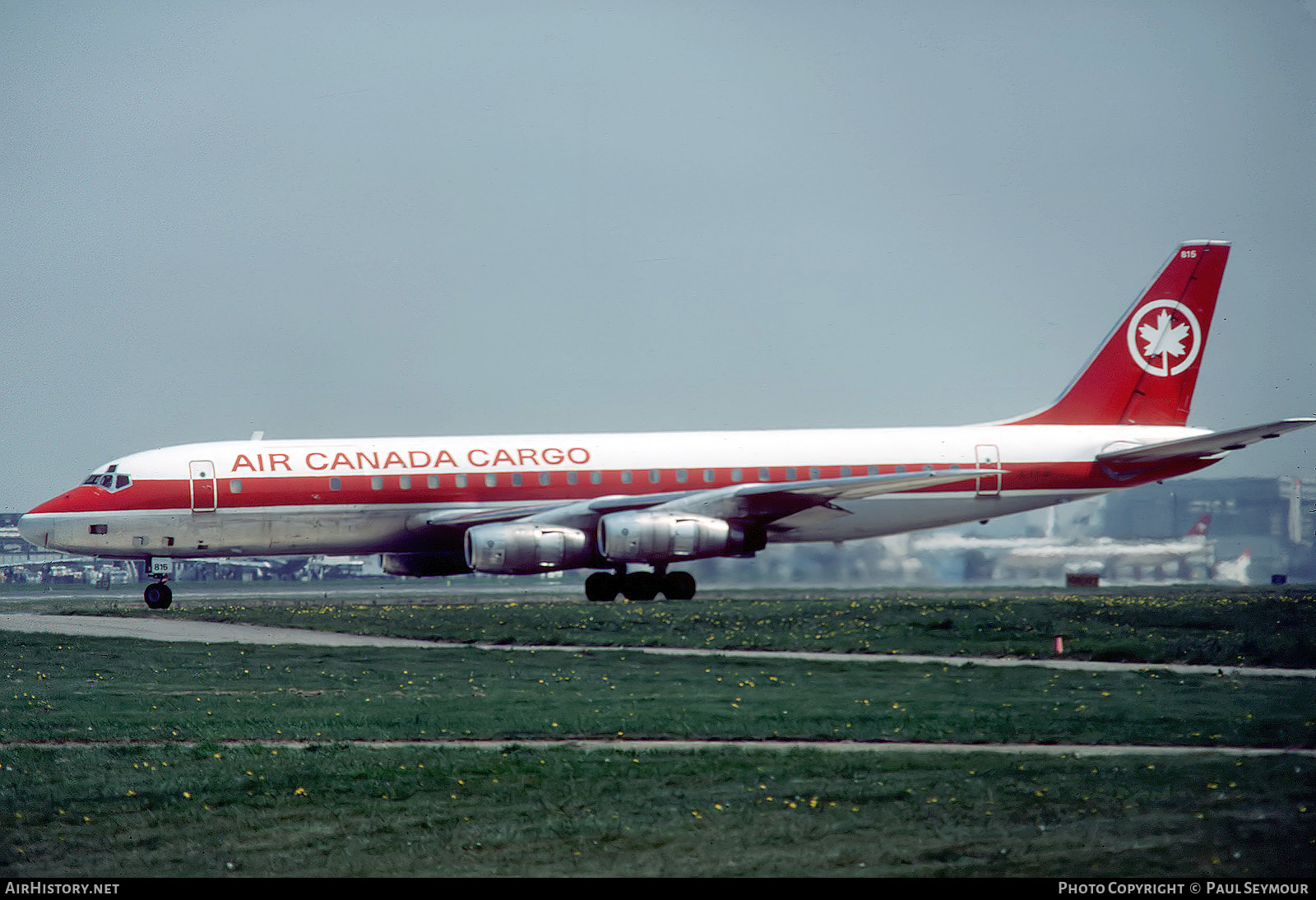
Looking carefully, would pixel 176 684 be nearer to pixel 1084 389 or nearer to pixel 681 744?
pixel 681 744

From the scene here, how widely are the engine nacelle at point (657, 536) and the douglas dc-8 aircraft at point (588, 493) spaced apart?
0.04 metres

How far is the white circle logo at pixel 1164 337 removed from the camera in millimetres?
40250

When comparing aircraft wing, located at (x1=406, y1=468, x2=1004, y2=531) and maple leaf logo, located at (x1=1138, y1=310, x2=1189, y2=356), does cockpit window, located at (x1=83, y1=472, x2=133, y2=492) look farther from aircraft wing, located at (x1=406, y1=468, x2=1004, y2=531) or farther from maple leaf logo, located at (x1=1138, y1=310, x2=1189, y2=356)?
maple leaf logo, located at (x1=1138, y1=310, x2=1189, y2=356)

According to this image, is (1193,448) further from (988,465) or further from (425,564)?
(425,564)

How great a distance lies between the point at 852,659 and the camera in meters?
23.5

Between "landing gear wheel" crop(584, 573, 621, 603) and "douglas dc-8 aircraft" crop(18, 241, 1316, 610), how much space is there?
1.7 inches

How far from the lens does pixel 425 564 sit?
37375mm

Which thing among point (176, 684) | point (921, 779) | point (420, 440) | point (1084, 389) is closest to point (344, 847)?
point (921, 779)

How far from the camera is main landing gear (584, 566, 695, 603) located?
118 ft

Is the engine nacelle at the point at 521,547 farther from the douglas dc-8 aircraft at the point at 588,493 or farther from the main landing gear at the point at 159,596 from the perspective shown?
the main landing gear at the point at 159,596

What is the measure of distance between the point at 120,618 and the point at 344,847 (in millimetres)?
27600

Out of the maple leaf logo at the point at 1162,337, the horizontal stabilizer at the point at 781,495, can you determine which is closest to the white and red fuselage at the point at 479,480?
the horizontal stabilizer at the point at 781,495

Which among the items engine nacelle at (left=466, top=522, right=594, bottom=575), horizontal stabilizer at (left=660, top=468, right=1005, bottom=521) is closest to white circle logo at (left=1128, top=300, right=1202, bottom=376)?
horizontal stabilizer at (left=660, top=468, right=1005, bottom=521)
